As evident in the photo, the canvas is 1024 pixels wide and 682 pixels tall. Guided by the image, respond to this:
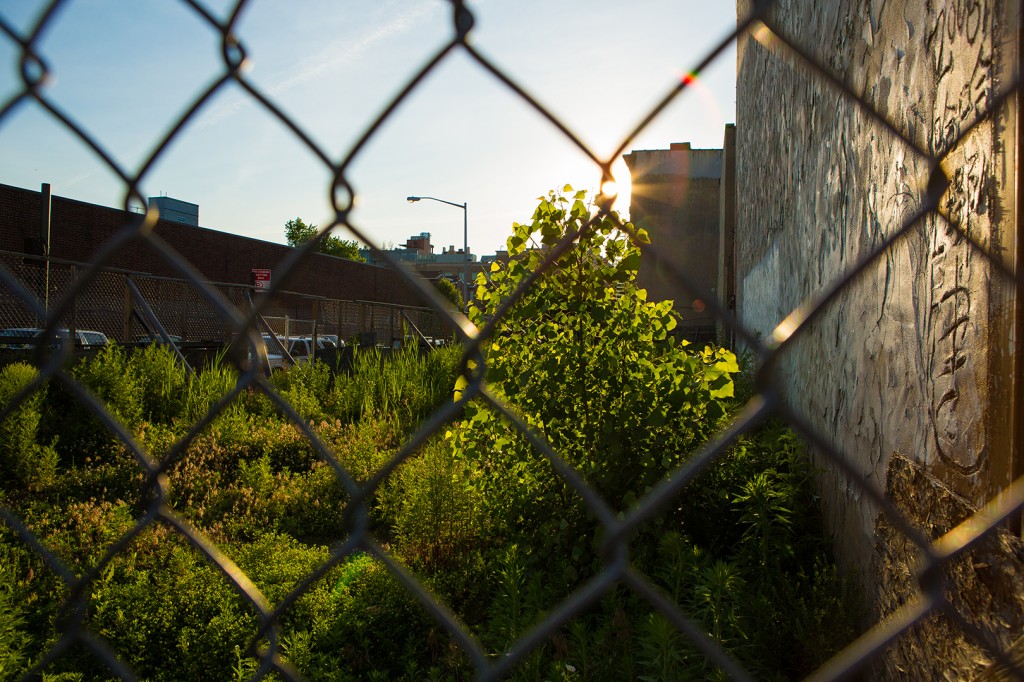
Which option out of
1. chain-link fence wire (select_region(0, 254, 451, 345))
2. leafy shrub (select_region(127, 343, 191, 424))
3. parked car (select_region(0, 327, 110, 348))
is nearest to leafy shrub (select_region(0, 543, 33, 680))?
parked car (select_region(0, 327, 110, 348))

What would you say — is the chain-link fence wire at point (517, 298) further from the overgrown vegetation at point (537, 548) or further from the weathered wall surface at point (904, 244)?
the overgrown vegetation at point (537, 548)

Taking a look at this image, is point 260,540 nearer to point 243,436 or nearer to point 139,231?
point 243,436

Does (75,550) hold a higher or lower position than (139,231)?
lower

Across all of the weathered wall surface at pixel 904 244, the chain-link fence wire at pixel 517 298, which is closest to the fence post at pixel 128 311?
the weathered wall surface at pixel 904 244

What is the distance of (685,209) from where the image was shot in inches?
763

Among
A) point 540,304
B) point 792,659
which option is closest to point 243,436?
point 540,304

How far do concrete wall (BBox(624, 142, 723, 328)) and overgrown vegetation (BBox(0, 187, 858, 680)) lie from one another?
15.4m

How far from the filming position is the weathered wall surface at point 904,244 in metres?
1.24

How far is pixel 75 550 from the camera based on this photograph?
11.1 ft

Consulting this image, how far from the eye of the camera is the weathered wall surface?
1.24 metres

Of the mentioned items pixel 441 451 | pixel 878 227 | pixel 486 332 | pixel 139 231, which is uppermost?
pixel 878 227

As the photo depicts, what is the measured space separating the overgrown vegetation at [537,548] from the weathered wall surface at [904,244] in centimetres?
39

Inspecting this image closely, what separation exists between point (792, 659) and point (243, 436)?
4.44 metres

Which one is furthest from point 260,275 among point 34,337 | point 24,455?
point 24,455
